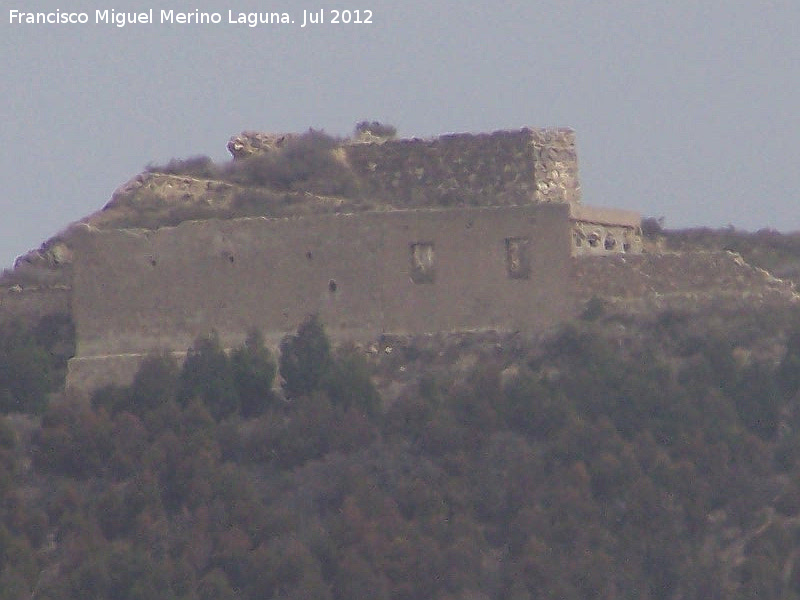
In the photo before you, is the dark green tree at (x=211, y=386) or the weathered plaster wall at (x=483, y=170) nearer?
the dark green tree at (x=211, y=386)

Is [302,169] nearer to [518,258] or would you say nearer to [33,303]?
[33,303]

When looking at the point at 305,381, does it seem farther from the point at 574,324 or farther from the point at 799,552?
the point at 799,552

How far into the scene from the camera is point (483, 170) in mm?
40562

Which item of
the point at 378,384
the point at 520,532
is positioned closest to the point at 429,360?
the point at 378,384

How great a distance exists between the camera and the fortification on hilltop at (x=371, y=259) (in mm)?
38938

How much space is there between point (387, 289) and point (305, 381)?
1426 mm

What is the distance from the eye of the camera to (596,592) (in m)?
35.6

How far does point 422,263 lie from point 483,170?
1.77 metres

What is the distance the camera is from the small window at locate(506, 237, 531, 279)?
38.9m

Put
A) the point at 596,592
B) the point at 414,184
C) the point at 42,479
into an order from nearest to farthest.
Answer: the point at 596,592
the point at 42,479
the point at 414,184

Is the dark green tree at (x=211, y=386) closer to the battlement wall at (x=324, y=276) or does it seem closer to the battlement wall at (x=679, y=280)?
the battlement wall at (x=324, y=276)

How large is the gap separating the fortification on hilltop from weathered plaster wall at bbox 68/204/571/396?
0.01m

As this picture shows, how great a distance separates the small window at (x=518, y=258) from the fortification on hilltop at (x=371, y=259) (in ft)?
0.03

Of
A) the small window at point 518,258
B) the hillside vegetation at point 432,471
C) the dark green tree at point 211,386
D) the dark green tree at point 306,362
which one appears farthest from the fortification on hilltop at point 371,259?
the dark green tree at point 211,386
